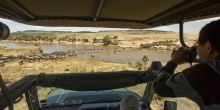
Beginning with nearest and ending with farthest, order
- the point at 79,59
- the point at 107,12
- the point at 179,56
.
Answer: the point at 179,56 < the point at 107,12 < the point at 79,59

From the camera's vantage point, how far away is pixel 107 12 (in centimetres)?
471

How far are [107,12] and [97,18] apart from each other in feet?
1.89

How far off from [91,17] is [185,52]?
2.07 metres

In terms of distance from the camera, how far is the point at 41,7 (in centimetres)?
434

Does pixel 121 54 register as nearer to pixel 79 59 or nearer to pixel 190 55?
pixel 79 59

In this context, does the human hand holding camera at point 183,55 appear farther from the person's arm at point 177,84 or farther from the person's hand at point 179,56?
the person's arm at point 177,84

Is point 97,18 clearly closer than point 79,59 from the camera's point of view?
Yes

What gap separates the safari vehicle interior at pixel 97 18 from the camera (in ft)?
12.9

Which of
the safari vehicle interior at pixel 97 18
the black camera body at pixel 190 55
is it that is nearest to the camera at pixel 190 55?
the black camera body at pixel 190 55

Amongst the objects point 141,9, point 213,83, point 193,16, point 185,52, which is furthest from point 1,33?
point 193,16

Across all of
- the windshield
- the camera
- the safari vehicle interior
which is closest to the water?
the windshield

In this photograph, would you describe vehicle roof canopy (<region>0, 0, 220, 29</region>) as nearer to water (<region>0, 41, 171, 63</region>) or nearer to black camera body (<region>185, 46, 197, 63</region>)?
black camera body (<region>185, 46, 197, 63</region>)

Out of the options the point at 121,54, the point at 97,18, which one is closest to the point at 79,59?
the point at 121,54

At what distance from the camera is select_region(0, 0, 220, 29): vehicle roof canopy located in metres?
3.88
